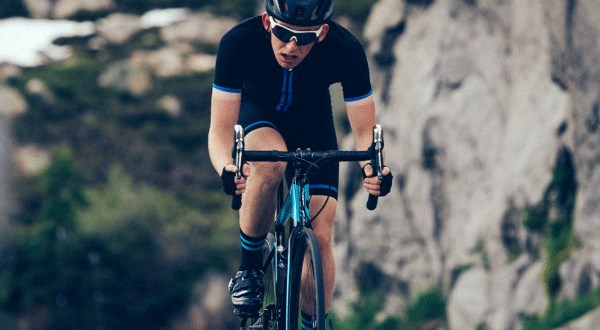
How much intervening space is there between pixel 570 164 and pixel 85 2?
101 meters

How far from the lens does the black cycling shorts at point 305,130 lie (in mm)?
7613

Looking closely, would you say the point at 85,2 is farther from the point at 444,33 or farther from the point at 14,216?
the point at 444,33

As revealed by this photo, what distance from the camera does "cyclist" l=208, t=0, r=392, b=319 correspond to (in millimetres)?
7434

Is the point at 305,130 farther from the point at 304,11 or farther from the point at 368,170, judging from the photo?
the point at 304,11

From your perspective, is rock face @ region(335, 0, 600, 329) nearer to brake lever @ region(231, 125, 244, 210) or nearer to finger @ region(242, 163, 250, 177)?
finger @ region(242, 163, 250, 177)

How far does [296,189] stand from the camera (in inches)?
285

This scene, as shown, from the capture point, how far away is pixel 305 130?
25.3 feet

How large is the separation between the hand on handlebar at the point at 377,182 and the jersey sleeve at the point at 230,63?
1.04 metres

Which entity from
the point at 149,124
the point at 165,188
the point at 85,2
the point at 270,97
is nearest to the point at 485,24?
the point at 270,97

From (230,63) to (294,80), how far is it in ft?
1.39

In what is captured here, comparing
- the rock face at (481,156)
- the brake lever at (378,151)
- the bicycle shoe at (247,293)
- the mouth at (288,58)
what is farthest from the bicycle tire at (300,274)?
the rock face at (481,156)

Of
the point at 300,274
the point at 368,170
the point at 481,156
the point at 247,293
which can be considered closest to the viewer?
the point at 300,274

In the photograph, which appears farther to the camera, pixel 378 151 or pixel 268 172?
pixel 268 172

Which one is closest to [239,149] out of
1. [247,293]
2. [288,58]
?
→ [288,58]
